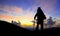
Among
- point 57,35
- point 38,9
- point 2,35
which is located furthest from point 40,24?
point 2,35

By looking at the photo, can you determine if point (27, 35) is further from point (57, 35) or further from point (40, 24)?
point (40, 24)

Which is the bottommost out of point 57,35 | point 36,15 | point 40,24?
point 57,35

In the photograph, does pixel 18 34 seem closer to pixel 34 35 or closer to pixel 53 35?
pixel 34 35

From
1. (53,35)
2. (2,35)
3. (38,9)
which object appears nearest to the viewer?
(2,35)

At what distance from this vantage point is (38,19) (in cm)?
1538

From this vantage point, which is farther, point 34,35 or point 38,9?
point 38,9

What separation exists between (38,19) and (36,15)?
0.62m

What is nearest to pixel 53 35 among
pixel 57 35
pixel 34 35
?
pixel 57 35

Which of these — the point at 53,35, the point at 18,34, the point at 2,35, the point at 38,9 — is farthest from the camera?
the point at 38,9

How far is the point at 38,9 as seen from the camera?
15.1m

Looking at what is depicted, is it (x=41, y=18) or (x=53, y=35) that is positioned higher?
(x=41, y=18)

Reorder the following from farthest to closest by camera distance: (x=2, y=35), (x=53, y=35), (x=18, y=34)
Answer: (x=53, y=35) < (x=18, y=34) < (x=2, y=35)

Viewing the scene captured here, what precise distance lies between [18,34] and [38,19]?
21.8 ft

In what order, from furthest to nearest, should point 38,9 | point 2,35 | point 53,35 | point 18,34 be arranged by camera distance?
1. point 38,9
2. point 53,35
3. point 18,34
4. point 2,35
